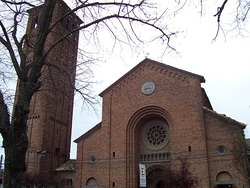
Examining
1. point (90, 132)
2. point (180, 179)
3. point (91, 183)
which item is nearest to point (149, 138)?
point (90, 132)

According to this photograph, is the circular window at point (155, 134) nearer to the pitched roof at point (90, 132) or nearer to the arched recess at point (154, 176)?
the arched recess at point (154, 176)

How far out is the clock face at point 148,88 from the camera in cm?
2601

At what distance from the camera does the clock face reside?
1024 inches

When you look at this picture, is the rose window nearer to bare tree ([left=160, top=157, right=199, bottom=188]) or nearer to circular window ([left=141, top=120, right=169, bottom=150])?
circular window ([left=141, top=120, right=169, bottom=150])

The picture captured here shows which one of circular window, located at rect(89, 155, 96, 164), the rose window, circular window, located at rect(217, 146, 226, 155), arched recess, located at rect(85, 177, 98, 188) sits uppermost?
the rose window

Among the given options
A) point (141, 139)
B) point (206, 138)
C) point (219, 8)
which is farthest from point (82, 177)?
point (219, 8)

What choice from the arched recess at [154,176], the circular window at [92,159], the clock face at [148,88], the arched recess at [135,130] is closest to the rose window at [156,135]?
the arched recess at [135,130]

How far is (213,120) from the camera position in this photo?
74.7ft

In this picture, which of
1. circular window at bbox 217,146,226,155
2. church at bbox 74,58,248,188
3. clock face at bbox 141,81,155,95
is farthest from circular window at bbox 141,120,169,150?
circular window at bbox 217,146,226,155

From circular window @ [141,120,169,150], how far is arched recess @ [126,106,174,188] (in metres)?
0.64

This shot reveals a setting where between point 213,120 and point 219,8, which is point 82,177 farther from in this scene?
point 219,8

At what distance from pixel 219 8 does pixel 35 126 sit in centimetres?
2712

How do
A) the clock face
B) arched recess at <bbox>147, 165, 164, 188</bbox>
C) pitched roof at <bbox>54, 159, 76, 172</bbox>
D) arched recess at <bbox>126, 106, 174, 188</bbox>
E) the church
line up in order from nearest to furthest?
the church
arched recess at <bbox>126, 106, 174, 188</bbox>
arched recess at <bbox>147, 165, 164, 188</bbox>
the clock face
pitched roof at <bbox>54, 159, 76, 172</bbox>

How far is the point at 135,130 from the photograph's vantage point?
26.2 m
